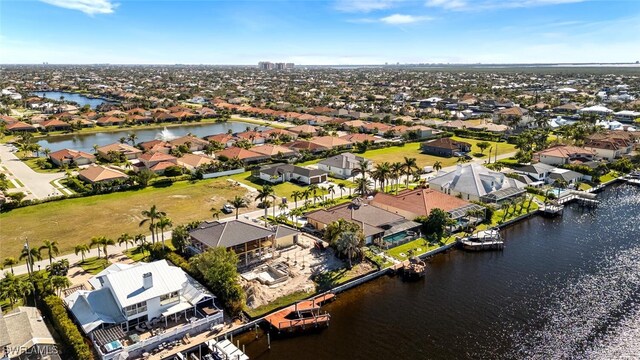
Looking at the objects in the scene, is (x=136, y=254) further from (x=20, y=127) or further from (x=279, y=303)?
(x=20, y=127)

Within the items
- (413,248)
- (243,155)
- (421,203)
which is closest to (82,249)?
(413,248)

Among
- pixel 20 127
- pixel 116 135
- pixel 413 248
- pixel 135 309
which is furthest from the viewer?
pixel 116 135

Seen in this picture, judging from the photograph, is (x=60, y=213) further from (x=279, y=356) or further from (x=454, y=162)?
(x=454, y=162)

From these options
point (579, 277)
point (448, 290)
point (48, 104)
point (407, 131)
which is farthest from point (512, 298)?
point (48, 104)

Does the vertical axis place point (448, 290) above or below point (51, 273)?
below

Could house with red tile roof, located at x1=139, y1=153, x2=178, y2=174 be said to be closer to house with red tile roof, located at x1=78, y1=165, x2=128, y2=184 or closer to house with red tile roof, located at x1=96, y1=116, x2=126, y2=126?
house with red tile roof, located at x1=78, y1=165, x2=128, y2=184

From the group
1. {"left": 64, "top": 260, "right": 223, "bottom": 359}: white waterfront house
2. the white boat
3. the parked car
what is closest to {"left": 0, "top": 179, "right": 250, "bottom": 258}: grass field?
the parked car
